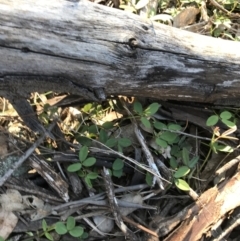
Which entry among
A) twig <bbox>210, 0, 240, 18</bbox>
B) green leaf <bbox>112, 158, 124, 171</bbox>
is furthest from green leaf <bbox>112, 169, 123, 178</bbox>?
twig <bbox>210, 0, 240, 18</bbox>

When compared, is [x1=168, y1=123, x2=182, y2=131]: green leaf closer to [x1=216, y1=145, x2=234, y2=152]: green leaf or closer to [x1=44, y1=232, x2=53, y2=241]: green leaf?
[x1=216, y1=145, x2=234, y2=152]: green leaf

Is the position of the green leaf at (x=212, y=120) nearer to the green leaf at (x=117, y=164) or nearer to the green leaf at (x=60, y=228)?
the green leaf at (x=117, y=164)

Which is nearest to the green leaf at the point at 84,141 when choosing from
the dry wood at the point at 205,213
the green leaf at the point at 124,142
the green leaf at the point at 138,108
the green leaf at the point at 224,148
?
the green leaf at the point at 124,142

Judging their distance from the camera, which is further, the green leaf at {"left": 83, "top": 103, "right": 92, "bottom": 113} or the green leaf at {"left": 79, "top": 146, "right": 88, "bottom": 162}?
the green leaf at {"left": 83, "top": 103, "right": 92, "bottom": 113}

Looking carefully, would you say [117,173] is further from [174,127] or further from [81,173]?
[174,127]

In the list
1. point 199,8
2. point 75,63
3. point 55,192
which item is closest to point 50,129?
point 55,192

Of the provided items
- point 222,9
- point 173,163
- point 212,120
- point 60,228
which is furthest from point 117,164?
point 222,9

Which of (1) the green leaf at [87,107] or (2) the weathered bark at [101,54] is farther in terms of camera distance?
(1) the green leaf at [87,107]
